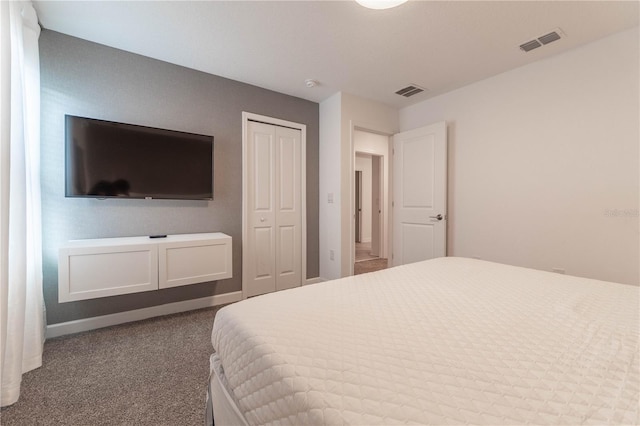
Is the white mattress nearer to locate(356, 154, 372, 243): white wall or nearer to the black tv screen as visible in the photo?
the black tv screen

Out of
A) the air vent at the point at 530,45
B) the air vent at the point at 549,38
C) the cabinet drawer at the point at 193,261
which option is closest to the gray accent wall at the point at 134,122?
the cabinet drawer at the point at 193,261

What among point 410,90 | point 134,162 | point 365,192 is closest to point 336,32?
point 410,90

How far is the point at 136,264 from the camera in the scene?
2.12m

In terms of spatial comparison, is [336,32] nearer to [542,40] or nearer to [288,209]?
[542,40]

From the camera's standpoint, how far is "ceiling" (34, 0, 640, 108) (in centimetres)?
187

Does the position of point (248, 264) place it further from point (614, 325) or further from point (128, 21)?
point (614, 325)

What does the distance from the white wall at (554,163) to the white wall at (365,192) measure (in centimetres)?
369

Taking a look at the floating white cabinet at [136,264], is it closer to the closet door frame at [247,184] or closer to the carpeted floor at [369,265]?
the closet door frame at [247,184]

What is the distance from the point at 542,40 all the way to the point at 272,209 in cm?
294

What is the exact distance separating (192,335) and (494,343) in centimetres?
215

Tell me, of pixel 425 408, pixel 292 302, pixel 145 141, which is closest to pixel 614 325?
pixel 425 408

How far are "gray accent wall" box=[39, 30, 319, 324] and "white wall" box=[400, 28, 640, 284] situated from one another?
2199 mm

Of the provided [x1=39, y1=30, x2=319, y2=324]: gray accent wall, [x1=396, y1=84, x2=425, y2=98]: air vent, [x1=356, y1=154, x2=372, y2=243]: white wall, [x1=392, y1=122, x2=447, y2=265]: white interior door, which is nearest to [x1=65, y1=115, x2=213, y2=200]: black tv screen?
[x1=39, y1=30, x2=319, y2=324]: gray accent wall

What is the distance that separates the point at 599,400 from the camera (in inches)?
22.5
